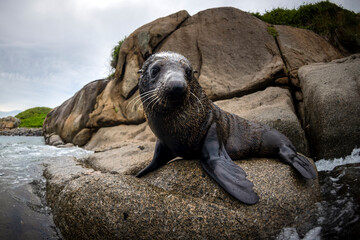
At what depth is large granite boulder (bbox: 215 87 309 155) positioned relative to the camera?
4.31 m

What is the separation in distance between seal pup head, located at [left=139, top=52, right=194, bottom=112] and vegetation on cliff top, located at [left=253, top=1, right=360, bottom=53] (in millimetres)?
7864

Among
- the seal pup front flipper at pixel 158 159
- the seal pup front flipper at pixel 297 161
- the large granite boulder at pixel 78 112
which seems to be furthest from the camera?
the large granite boulder at pixel 78 112

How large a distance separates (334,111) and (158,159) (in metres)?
3.44

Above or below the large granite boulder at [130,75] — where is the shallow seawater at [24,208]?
below

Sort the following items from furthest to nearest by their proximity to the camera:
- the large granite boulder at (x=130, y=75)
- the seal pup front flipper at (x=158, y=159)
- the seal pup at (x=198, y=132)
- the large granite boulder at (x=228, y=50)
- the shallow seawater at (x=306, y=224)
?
the large granite boulder at (x=130, y=75) → the large granite boulder at (x=228, y=50) → the seal pup front flipper at (x=158, y=159) → the seal pup at (x=198, y=132) → the shallow seawater at (x=306, y=224)

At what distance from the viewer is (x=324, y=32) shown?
8.34 m

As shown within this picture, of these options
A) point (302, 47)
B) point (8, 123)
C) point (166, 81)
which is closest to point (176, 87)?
point (166, 81)

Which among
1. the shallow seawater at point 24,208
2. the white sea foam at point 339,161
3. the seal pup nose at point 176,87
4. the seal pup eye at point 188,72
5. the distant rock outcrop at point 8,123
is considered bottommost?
the white sea foam at point 339,161

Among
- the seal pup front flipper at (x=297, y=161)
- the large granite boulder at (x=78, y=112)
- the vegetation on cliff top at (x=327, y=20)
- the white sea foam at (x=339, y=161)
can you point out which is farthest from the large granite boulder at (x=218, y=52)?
the seal pup front flipper at (x=297, y=161)

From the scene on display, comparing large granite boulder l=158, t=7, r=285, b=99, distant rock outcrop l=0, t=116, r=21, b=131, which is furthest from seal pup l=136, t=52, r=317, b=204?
distant rock outcrop l=0, t=116, r=21, b=131

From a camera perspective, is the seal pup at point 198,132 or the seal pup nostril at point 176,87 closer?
the seal pup nostril at point 176,87

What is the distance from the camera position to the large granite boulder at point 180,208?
1938 millimetres

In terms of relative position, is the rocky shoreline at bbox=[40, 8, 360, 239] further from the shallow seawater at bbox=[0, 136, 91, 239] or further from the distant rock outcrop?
the distant rock outcrop

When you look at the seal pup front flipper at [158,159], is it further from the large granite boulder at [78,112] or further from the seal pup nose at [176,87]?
the large granite boulder at [78,112]
